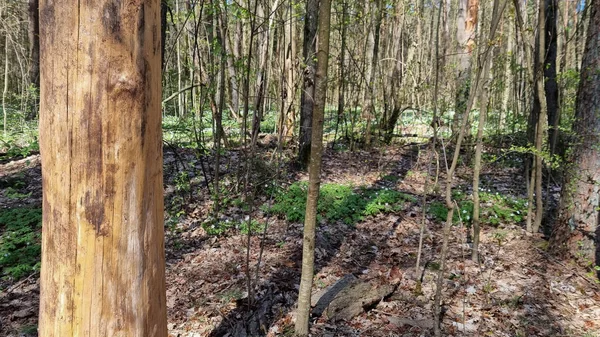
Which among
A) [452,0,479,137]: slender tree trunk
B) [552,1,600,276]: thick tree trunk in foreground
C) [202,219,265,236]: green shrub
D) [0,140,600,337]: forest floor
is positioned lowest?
[0,140,600,337]: forest floor

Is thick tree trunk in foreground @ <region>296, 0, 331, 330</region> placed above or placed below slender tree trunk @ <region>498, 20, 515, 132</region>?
below

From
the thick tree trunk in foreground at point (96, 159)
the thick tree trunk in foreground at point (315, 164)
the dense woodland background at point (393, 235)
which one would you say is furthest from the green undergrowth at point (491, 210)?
the thick tree trunk in foreground at point (96, 159)

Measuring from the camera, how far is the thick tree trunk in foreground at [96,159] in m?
1.32

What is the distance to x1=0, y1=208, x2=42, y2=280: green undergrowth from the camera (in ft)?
13.1

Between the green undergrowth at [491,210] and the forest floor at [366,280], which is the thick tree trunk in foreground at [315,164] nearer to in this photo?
the forest floor at [366,280]

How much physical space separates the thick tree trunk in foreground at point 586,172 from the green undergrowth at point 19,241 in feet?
19.7

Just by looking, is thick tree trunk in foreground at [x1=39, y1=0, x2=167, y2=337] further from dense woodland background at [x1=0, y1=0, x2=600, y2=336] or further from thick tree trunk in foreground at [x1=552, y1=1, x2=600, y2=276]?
thick tree trunk in foreground at [x1=552, y1=1, x2=600, y2=276]

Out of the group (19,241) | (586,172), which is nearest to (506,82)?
(586,172)

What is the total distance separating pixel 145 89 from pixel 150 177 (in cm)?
35

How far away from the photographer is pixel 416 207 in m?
5.93

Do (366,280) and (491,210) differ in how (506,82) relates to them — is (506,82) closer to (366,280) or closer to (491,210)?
(491,210)

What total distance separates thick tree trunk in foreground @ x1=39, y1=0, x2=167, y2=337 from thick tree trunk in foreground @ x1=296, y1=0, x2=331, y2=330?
1330mm

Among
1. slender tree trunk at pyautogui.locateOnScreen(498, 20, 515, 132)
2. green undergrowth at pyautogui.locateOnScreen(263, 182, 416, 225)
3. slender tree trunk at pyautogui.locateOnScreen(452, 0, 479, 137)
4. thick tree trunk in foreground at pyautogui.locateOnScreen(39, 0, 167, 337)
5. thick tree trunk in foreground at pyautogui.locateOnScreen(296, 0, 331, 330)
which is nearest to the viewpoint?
thick tree trunk in foreground at pyautogui.locateOnScreen(39, 0, 167, 337)

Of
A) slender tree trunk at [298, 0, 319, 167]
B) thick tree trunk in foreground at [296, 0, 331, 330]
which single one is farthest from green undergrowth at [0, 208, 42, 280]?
slender tree trunk at [298, 0, 319, 167]
